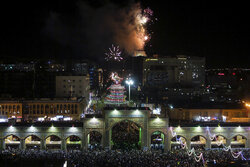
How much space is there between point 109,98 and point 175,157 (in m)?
15.3

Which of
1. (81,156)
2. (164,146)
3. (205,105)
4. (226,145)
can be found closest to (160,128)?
(164,146)

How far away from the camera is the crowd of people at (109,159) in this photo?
84.4 feet

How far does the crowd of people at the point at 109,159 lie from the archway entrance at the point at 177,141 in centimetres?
547

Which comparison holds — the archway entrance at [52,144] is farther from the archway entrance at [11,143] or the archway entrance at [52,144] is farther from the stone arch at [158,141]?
the stone arch at [158,141]

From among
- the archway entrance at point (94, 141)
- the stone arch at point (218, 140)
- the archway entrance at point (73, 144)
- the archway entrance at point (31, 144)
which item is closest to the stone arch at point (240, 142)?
the stone arch at point (218, 140)

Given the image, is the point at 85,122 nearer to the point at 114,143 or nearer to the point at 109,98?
the point at 114,143

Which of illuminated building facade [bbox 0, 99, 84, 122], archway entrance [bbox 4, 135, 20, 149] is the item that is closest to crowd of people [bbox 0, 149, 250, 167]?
archway entrance [bbox 4, 135, 20, 149]

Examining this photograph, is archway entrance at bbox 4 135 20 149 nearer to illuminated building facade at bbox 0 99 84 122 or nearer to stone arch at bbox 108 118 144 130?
illuminated building facade at bbox 0 99 84 122

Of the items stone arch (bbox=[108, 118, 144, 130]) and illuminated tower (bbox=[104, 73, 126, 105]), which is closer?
stone arch (bbox=[108, 118, 144, 130])

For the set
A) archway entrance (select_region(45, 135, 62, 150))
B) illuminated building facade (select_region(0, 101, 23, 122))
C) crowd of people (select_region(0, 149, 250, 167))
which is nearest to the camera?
crowd of people (select_region(0, 149, 250, 167))

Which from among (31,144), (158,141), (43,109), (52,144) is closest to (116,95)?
(158,141)

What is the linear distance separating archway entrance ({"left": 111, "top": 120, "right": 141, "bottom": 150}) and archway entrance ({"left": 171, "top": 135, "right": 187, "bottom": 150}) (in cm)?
421

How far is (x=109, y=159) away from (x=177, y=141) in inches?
483

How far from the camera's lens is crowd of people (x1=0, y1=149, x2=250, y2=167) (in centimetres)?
2573
